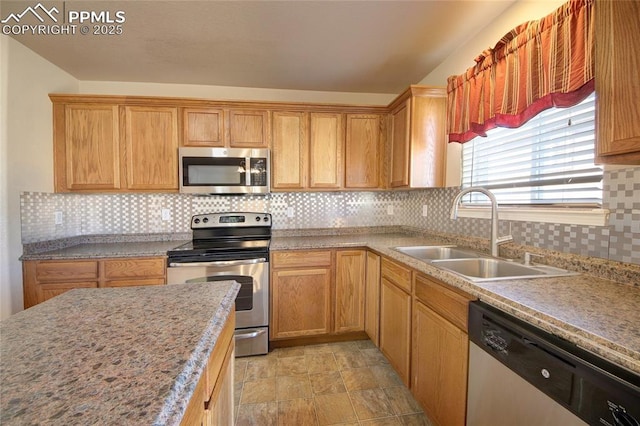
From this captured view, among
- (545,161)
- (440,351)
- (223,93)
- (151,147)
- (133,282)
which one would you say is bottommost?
(440,351)

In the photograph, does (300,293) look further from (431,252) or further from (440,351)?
(440,351)

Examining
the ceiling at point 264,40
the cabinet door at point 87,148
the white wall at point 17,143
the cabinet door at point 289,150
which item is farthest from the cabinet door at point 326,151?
the white wall at point 17,143

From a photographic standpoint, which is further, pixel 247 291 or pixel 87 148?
pixel 87 148

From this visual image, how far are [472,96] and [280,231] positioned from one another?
2.03m

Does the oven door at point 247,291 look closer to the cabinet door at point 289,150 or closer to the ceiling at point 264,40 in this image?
the cabinet door at point 289,150

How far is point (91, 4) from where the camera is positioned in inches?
64.7

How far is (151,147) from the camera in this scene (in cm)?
241

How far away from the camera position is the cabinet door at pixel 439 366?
1209 millimetres

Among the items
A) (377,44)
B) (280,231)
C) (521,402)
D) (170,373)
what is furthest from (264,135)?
(521,402)

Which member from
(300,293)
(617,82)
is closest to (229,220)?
(300,293)

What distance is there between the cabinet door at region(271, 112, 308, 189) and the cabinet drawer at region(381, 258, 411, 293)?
1113mm

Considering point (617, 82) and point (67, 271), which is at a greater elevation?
point (617, 82)

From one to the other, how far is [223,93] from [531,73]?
2538 millimetres

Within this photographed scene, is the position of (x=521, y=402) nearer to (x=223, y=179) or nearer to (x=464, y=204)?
(x=464, y=204)
